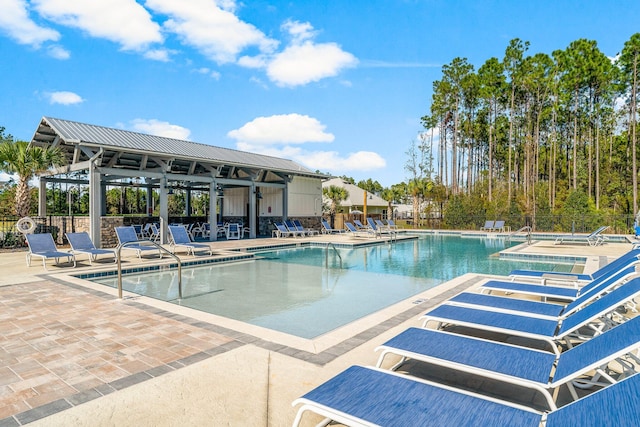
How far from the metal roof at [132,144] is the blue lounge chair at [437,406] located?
12370 mm

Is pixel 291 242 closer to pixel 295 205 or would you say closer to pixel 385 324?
pixel 295 205

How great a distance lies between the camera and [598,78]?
2552cm

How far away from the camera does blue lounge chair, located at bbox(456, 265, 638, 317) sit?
11.3ft

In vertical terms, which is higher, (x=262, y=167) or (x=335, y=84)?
(x=335, y=84)

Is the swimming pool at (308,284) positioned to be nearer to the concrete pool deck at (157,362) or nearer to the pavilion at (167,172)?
the concrete pool deck at (157,362)

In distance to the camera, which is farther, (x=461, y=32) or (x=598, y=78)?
(x=598, y=78)

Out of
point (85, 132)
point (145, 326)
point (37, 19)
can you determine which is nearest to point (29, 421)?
point (145, 326)

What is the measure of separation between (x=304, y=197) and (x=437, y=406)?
19.4 m

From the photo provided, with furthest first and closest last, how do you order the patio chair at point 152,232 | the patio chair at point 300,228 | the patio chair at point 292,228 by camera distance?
the patio chair at point 300,228 → the patio chair at point 292,228 → the patio chair at point 152,232

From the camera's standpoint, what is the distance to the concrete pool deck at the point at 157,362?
8.18 feet

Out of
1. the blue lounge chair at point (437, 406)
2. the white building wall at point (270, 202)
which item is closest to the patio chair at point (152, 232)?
the white building wall at point (270, 202)

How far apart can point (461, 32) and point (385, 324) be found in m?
19.4

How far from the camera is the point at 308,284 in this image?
7859 mm

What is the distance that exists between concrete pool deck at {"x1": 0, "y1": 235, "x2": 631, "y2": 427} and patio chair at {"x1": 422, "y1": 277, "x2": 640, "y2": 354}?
29.1 inches
